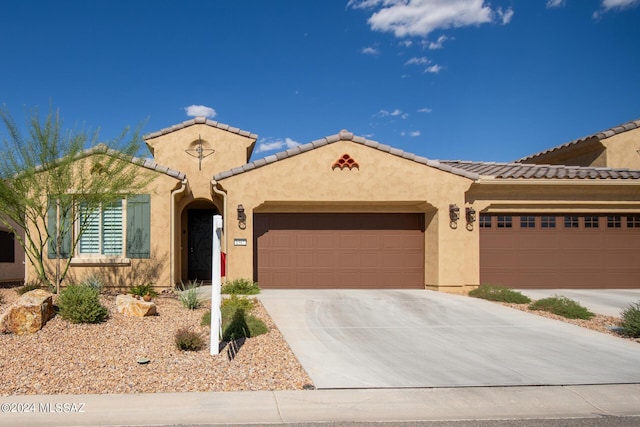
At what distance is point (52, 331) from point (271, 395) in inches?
195

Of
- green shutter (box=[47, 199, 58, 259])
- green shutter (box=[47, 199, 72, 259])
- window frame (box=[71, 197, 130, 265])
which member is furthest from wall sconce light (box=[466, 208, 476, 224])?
green shutter (box=[47, 199, 58, 259])

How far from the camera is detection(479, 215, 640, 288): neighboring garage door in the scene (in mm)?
15820

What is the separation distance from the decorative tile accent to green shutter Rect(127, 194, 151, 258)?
5466mm

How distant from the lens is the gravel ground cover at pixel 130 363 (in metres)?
6.53

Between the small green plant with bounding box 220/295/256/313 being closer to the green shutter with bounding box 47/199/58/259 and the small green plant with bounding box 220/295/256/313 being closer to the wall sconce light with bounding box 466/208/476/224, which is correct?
the green shutter with bounding box 47/199/58/259

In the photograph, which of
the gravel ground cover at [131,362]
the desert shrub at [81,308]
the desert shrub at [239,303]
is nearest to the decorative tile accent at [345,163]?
the desert shrub at [239,303]

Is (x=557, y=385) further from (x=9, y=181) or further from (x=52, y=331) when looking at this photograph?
(x=9, y=181)

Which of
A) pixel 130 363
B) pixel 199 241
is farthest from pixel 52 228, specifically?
pixel 130 363

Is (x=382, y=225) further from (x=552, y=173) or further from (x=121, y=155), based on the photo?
(x=121, y=155)

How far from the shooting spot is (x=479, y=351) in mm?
8406

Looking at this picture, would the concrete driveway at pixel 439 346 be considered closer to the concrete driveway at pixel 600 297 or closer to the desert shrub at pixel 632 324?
the desert shrub at pixel 632 324

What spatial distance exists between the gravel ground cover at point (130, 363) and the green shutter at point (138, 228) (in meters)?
4.71

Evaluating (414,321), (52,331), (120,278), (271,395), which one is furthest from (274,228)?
(271,395)

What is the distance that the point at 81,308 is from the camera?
960cm
